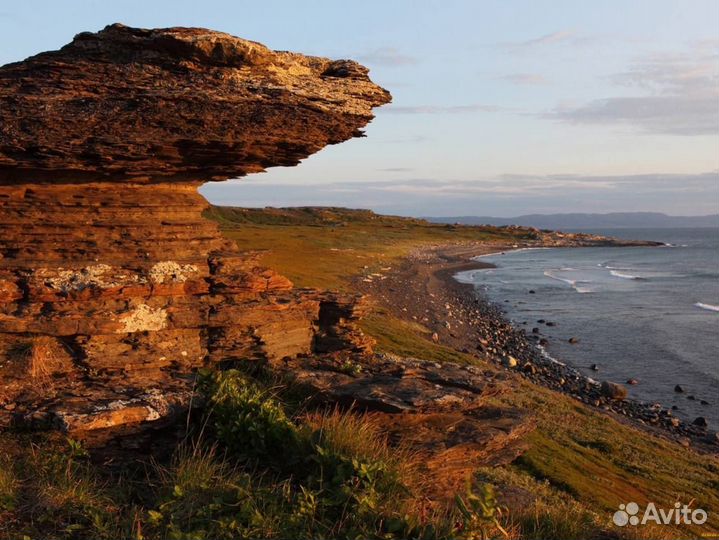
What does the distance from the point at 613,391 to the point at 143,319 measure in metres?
30.1

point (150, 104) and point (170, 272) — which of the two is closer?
point (150, 104)

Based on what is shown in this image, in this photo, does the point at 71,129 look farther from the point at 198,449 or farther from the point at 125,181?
the point at 198,449

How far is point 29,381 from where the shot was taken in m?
10.9

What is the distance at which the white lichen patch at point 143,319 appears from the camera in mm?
12023

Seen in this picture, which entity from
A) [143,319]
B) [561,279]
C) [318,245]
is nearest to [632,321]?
[561,279]

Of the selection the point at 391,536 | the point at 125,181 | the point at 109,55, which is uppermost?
the point at 109,55

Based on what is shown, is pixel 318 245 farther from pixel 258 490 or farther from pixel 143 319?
pixel 258 490

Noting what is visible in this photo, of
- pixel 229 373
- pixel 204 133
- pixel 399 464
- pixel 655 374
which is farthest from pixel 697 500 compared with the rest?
pixel 655 374

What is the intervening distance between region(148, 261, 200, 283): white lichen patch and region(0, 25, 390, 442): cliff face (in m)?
0.03

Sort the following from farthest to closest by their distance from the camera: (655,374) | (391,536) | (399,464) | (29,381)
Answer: (655,374), (29,381), (399,464), (391,536)

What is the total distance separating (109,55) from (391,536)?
9927 millimetres

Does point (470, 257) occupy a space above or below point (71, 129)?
below

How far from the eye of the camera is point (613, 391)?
113ft

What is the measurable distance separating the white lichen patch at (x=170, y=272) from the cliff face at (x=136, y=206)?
32 mm
